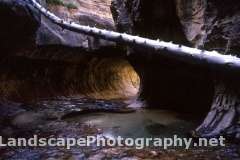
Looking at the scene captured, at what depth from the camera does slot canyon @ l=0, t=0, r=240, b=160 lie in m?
5.89

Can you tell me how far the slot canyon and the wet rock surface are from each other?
18mm

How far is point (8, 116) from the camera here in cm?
792

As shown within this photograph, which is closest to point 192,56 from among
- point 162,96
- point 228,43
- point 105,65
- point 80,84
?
point 228,43

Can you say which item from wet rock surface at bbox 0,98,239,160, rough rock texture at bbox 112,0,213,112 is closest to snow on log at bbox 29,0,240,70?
wet rock surface at bbox 0,98,239,160

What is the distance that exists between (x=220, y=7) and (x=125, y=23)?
15.6ft

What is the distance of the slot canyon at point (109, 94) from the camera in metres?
5.89

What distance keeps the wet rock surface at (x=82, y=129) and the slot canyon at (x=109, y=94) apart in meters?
0.02

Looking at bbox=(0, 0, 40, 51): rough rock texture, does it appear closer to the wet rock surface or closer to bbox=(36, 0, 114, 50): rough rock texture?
bbox=(36, 0, 114, 50): rough rock texture

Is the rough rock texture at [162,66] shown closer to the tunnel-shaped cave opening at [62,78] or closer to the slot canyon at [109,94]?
the slot canyon at [109,94]

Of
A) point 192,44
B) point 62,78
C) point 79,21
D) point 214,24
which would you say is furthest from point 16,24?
point 62,78

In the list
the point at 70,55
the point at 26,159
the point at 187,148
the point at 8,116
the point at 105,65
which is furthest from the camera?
the point at 105,65

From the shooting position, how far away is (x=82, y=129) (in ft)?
22.0

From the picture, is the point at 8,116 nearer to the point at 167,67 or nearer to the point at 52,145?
the point at 52,145

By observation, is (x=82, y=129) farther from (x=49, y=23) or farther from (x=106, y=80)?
(x=106, y=80)
